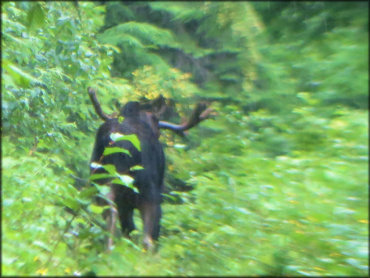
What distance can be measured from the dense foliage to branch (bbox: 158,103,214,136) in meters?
0.11

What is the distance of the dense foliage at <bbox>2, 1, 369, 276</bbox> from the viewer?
3.18 meters

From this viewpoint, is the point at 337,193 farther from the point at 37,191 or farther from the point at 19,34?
the point at 19,34

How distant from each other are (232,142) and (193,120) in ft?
2.37

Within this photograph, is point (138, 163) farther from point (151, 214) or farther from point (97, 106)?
point (97, 106)

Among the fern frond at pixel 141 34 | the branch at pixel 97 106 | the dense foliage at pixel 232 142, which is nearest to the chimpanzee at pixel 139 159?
the branch at pixel 97 106

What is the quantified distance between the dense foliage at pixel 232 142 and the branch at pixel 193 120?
0.36ft

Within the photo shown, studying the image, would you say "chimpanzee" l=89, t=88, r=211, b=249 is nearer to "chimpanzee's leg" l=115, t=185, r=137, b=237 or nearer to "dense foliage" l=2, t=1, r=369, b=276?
"chimpanzee's leg" l=115, t=185, r=137, b=237

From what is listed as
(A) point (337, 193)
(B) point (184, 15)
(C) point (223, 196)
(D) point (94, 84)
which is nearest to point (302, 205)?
(A) point (337, 193)

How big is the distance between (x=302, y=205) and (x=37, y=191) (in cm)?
195

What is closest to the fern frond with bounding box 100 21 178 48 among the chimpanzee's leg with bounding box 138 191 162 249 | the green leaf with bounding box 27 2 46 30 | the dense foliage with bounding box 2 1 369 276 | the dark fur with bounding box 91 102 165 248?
the dense foliage with bounding box 2 1 369 276

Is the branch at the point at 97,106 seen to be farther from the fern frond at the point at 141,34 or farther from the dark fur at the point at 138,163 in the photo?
the fern frond at the point at 141,34

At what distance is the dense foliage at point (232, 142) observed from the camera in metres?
3.18

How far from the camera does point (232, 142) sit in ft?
15.6

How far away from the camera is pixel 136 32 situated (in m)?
5.21
